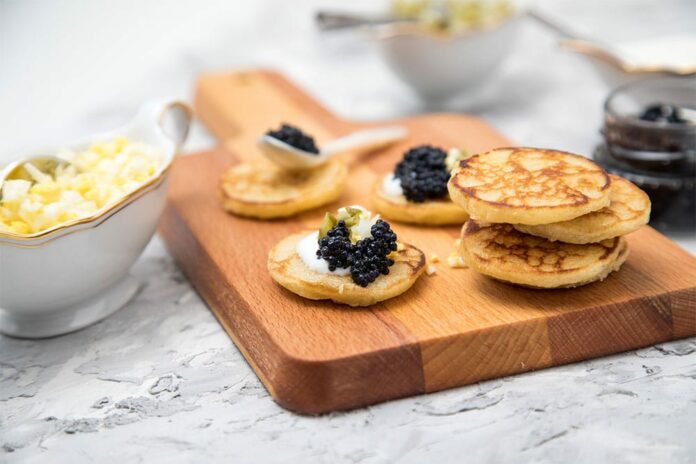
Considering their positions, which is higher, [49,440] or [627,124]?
[627,124]

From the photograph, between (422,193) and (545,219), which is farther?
(422,193)

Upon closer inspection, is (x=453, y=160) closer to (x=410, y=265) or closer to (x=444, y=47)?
(x=410, y=265)

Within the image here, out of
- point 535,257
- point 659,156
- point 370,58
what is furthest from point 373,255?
point 370,58

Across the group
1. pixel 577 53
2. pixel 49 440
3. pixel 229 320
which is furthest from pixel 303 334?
pixel 577 53

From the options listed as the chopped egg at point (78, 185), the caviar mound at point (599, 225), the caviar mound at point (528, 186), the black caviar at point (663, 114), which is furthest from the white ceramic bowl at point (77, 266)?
the black caviar at point (663, 114)

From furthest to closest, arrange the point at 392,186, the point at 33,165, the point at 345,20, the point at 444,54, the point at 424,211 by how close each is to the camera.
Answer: the point at 345,20, the point at 444,54, the point at 392,186, the point at 424,211, the point at 33,165

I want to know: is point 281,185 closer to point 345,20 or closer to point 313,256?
point 313,256

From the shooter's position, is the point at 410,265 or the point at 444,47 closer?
the point at 410,265
